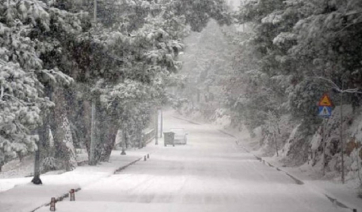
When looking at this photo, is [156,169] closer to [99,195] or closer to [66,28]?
[99,195]

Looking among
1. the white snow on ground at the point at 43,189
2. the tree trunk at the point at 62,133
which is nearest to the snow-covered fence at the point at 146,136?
the tree trunk at the point at 62,133

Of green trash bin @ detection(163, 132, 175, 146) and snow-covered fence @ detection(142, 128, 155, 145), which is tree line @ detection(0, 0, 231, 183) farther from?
green trash bin @ detection(163, 132, 175, 146)

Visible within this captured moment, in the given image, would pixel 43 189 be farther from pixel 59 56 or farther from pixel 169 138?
pixel 169 138

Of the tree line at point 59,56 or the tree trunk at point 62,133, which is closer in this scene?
the tree line at point 59,56

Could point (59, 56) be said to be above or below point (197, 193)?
above

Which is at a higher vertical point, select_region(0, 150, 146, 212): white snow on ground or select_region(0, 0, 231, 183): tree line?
select_region(0, 0, 231, 183): tree line

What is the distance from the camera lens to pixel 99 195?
17844 mm

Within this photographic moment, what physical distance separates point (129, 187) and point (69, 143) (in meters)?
10.3

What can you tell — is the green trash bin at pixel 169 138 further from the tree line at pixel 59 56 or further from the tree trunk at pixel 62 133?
the tree line at pixel 59 56

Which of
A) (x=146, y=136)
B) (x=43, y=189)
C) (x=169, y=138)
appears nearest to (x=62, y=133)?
(x=43, y=189)

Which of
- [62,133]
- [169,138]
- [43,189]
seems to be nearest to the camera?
[43,189]

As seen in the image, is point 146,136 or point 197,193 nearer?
point 197,193

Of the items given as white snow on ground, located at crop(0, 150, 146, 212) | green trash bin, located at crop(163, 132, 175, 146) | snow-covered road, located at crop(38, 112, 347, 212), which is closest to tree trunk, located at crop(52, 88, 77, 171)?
white snow on ground, located at crop(0, 150, 146, 212)

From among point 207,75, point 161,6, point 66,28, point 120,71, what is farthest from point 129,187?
point 207,75
